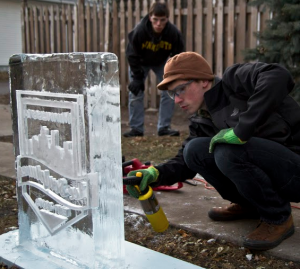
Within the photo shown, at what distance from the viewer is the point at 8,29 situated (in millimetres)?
17016

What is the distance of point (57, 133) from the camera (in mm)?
1872

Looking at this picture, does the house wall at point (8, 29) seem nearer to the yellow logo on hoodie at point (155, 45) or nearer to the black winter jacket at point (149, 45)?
the black winter jacket at point (149, 45)

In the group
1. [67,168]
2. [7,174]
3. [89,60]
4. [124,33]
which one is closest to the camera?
[89,60]

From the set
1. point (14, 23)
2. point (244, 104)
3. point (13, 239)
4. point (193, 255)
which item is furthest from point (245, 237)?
point (14, 23)

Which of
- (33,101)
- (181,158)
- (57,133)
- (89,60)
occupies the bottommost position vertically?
(181,158)

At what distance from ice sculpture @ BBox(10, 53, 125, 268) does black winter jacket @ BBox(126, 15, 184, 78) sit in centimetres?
338

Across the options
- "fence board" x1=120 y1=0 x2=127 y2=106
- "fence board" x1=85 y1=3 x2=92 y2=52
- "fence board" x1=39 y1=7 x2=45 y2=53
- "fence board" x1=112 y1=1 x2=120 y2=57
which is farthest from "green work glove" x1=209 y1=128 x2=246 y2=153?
"fence board" x1=39 y1=7 x2=45 y2=53

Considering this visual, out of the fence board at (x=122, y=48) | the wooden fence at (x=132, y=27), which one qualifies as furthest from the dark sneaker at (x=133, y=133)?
the fence board at (x=122, y=48)

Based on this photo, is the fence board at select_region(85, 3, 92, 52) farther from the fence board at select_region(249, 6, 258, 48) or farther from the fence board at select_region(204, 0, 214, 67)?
the fence board at select_region(249, 6, 258, 48)

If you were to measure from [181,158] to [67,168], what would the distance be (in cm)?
92

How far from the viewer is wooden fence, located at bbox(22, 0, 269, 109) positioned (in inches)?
265

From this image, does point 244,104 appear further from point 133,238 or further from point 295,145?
point 133,238

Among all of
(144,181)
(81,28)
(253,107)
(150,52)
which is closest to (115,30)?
(81,28)

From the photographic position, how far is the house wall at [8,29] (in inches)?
659
